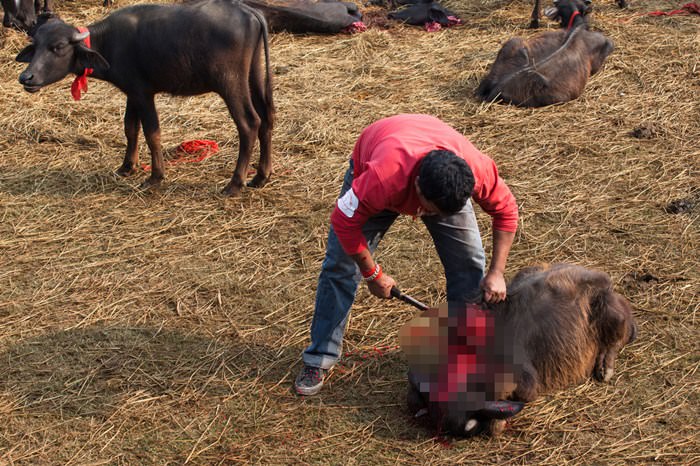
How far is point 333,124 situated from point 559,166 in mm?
2219

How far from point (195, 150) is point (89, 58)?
4.45ft

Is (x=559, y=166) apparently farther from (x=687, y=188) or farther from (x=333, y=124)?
(x=333, y=124)

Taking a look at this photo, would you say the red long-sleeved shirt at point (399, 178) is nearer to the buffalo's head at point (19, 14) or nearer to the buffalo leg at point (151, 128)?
the buffalo leg at point (151, 128)

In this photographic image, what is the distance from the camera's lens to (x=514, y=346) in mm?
3896

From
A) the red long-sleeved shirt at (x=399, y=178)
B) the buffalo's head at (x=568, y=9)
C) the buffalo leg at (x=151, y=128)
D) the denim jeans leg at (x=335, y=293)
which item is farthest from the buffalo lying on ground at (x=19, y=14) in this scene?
the red long-sleeved shirt at (x=399, y=178)

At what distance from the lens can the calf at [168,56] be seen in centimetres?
640

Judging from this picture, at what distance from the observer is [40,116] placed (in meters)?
8.16

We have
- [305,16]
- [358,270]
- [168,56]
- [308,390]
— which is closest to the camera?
[358,270]

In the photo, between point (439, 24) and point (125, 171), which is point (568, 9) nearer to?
point (439, 24)

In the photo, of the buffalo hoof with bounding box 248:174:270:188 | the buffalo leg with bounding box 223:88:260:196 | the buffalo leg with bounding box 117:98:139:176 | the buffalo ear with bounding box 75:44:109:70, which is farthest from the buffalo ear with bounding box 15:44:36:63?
the buffalo hoof with bounding box 248:174:270:188

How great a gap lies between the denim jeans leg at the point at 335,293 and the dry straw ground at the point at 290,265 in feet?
0.74

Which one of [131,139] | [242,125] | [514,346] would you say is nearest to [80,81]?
[131,139]

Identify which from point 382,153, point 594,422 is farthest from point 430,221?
point 594,422

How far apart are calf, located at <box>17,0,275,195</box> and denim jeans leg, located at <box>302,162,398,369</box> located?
262 centimetres
